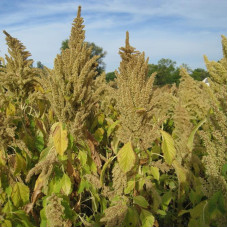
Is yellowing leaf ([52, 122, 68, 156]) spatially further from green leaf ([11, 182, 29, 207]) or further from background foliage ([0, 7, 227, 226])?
green leaf ([11, 182, 29, 207])

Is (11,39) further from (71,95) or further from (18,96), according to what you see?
(71,95)

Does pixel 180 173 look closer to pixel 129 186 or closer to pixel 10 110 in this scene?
pixel 129 186

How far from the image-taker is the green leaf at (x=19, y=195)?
2154 millimetres

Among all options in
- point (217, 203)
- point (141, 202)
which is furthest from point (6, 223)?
point (217, 203)

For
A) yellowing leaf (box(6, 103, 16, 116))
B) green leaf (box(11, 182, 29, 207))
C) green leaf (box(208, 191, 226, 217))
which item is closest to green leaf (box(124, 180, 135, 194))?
green leaf (box(208, 191, 226, 217))

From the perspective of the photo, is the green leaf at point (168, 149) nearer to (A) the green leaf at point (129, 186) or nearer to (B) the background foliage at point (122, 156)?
(B) the background foliage at point (122, 156)

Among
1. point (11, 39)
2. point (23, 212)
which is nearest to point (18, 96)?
point (11, 39)

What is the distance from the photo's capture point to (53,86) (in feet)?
A: 6.27

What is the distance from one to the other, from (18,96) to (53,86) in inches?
51.8

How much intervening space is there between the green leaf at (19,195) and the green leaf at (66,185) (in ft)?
1.63

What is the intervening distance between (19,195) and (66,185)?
1.84 ft

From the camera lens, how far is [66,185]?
1.91 m

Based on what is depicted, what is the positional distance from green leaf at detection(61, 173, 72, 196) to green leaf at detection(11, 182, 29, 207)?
496 millimetres

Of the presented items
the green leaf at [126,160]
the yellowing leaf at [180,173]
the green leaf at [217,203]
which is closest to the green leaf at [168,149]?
the yellowing leaf at [180,173]
